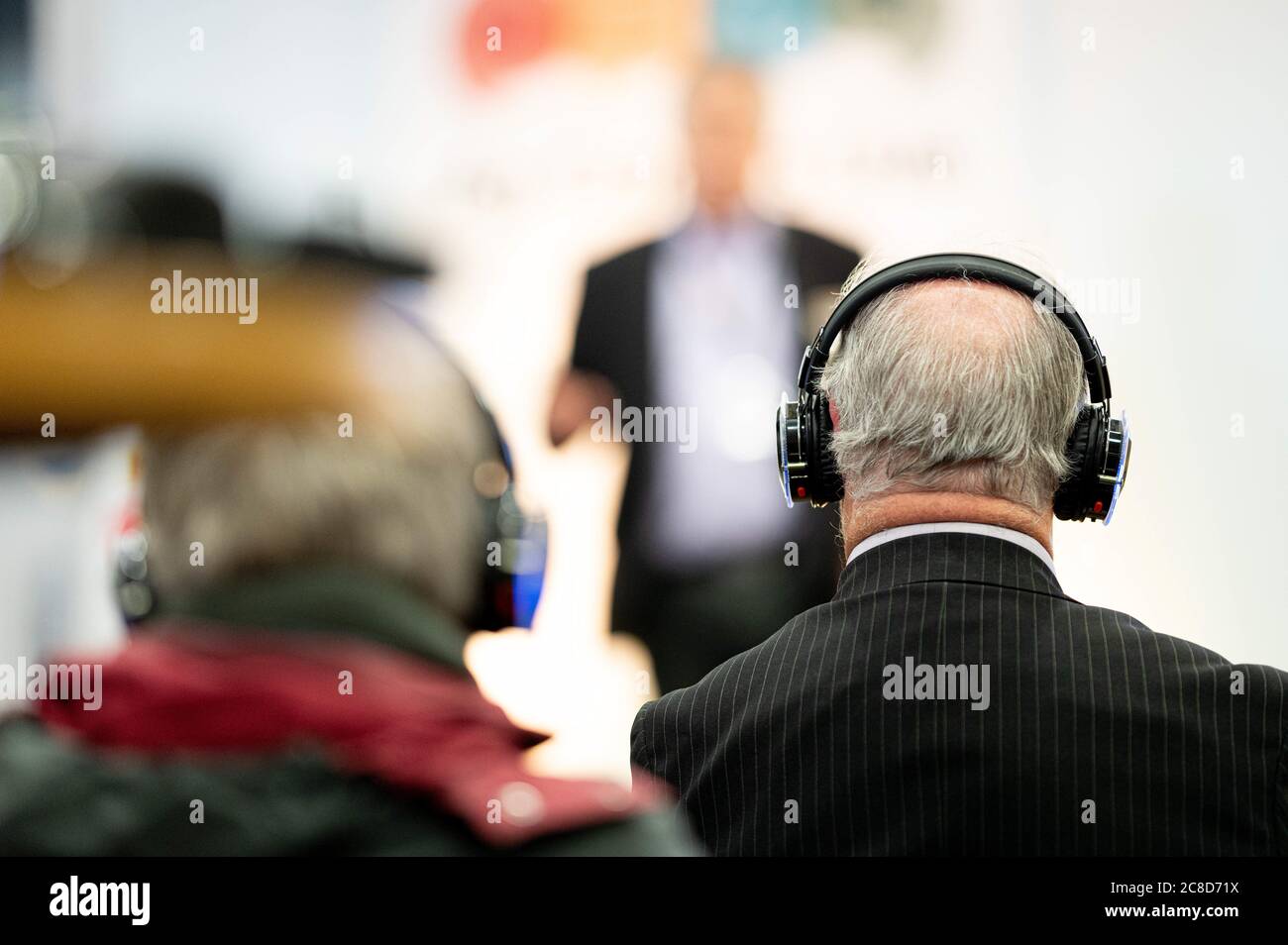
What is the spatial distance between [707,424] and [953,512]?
197 centimetres

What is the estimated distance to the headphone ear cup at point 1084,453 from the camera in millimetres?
1226

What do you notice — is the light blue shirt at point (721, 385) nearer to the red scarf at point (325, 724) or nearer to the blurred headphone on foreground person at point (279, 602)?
the blurred headphone on foreground person at point (279, 602)

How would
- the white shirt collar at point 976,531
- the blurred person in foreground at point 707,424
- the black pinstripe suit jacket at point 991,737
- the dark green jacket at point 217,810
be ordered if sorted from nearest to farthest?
the dark green jacket at point 217,810, the black pinstripe suit jacket at point 991,737, the white shirt collar at point 976,531, the blurred person in foreground at point 707,424

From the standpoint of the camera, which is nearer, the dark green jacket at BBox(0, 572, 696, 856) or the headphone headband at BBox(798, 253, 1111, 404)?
the dark green jacket at BBox(0, 572, 696, 856)

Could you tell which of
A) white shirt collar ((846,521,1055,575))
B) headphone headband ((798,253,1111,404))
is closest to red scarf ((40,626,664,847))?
white shirt collar ((846,521,1055,575))

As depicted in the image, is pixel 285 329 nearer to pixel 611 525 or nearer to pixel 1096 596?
pixel 611 525

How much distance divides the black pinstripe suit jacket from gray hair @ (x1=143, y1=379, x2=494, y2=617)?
1.41 feet

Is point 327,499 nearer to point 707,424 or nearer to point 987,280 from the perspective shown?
point 987,280

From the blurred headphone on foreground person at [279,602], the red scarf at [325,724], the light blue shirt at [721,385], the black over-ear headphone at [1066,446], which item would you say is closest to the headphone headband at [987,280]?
the black over-ear headphone at [1066,446]

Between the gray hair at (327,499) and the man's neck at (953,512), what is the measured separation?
543 millimetres

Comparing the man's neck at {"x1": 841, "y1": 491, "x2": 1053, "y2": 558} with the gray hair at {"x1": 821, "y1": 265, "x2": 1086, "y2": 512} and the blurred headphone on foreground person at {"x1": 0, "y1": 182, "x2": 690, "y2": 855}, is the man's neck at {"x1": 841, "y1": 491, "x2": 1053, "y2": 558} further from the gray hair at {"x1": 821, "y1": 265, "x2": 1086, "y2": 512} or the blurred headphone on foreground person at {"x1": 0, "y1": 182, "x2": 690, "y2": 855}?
the blurred headphone on foreground person at {"x1": 0, "y1": 182, "x2": 690, "y2": 855}

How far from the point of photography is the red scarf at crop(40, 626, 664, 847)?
583 millimetres

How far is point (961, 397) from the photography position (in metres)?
1.15

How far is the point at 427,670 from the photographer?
2.12 ft
